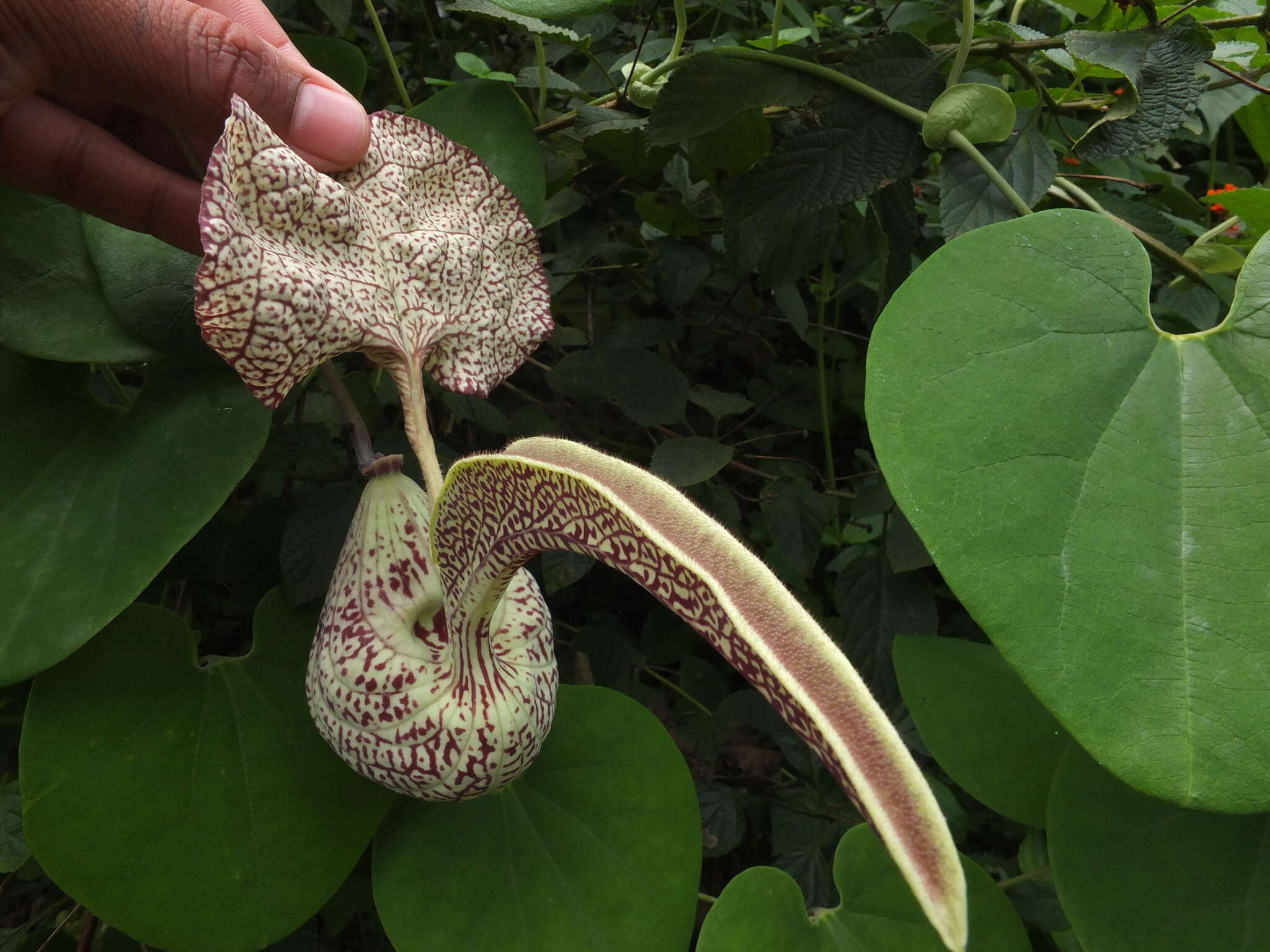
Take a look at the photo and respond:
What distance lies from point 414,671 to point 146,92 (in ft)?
1.25

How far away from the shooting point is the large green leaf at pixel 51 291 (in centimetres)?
53

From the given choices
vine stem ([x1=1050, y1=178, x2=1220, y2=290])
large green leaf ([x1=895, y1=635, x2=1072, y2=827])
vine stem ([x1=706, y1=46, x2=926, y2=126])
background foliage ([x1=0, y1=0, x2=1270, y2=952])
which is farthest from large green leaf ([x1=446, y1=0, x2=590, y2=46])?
large green leaf ([x1=895, y1=635, x2=1072, y2=827])

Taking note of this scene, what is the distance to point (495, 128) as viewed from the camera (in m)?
0.61

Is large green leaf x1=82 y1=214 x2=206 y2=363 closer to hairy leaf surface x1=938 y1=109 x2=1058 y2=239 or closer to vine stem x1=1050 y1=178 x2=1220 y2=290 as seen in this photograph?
hairy leaf surface x1=938 y1=109 x2=1058 y2=239

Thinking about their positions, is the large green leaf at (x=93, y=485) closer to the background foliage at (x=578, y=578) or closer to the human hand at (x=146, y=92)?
the background foliage at (x=578, y=578)

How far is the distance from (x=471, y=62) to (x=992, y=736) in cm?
63

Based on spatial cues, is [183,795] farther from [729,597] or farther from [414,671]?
[729,597]

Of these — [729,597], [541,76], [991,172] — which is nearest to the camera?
[729,597]

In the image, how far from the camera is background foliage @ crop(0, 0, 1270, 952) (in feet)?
1.65

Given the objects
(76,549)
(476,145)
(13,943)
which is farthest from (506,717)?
(13,943)

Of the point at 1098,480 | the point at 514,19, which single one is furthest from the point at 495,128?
the point at 1098,480

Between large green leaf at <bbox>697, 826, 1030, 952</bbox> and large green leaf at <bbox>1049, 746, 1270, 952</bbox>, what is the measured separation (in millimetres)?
51

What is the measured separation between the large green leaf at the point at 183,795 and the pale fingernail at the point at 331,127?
32 centimetres

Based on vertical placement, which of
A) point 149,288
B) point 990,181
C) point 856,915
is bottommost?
point 856,915
